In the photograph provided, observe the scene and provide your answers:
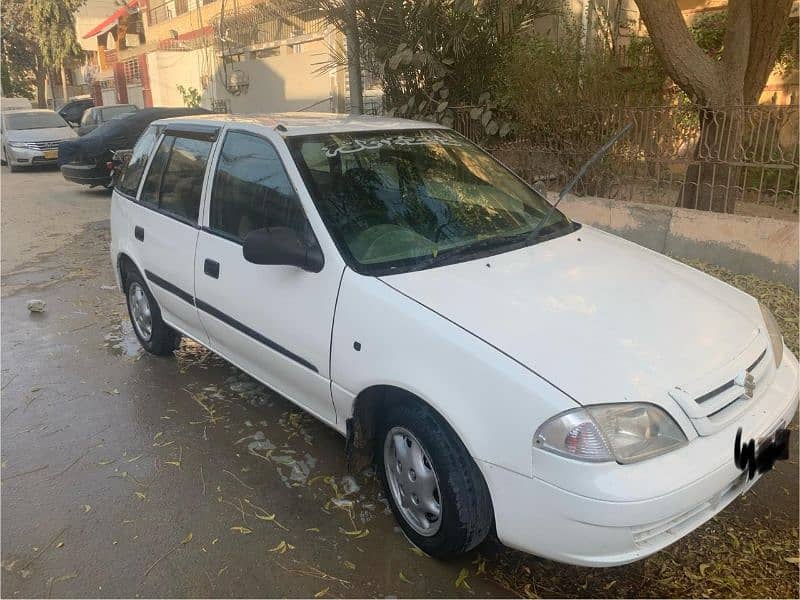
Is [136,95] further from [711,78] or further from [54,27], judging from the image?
[711,78]

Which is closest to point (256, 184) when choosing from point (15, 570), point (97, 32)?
point (15, 570)

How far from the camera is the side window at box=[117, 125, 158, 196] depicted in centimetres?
467

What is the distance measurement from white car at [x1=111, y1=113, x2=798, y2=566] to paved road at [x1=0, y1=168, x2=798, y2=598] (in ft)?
0.89

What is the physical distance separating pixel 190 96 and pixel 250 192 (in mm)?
22340

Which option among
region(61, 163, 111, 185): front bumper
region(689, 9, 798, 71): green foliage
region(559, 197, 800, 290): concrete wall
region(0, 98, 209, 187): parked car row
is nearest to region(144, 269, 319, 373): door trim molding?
region(559, 197, 800, 290): concrete wall

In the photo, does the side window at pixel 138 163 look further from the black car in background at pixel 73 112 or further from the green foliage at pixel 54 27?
the green foliage at pixel 54 27

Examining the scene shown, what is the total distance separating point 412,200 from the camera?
332cm

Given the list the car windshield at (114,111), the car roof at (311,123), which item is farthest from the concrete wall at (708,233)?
the car windshield at (114,111)

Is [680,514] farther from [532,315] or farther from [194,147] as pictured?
[194,147]

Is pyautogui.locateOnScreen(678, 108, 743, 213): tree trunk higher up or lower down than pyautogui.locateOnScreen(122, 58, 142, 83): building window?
lower down

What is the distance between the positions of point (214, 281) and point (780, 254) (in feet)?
15.2

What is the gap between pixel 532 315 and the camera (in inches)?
98.5

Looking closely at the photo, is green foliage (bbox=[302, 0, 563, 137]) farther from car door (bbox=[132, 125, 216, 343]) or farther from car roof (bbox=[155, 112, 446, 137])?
car door (bbox=[132, 125, 216, 343])

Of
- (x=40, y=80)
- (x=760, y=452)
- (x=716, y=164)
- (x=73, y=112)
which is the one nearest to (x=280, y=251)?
(x=760, y=452)
